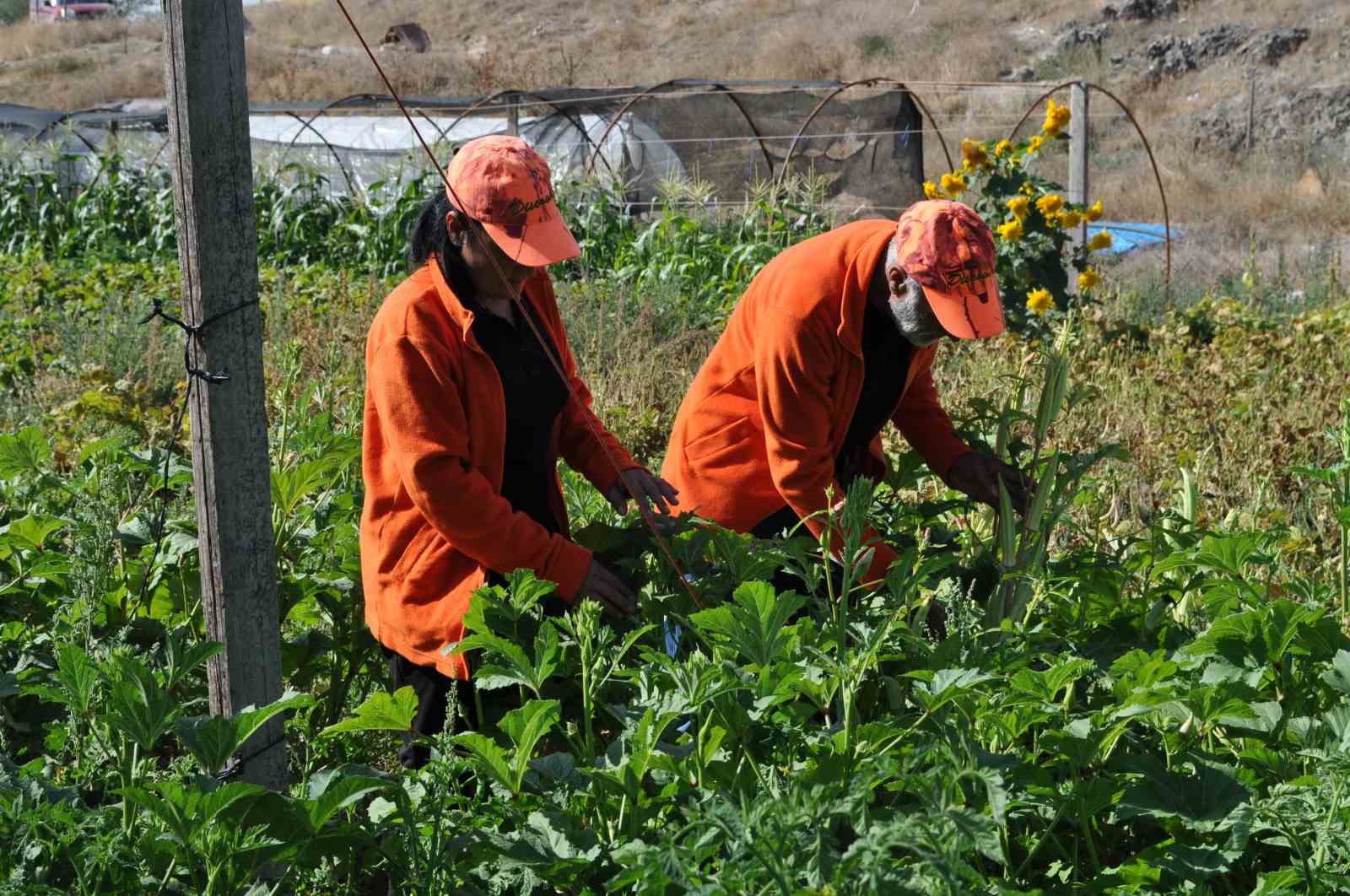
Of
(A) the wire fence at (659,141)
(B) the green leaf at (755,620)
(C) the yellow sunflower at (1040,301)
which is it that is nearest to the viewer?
(B) the green leaf at (755,620)

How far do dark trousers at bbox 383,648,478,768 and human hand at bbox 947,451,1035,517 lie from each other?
106 centimetres

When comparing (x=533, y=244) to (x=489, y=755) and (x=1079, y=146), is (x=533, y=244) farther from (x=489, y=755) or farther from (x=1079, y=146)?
(x=1079, y=146)

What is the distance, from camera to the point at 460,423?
233cm

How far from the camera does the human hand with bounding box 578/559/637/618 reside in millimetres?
2297

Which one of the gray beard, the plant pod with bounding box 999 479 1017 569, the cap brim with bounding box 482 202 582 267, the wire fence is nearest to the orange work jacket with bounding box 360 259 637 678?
the cap brim with bounding box 482 202 582 267

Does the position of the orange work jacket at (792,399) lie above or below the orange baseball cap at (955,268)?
below

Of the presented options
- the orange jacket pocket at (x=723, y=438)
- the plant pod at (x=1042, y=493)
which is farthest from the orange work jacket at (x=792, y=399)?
the plant pod at (x=1042, y=493)

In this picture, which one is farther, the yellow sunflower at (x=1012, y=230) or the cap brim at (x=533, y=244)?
the yellow sunflower at (x=1012, y=230)

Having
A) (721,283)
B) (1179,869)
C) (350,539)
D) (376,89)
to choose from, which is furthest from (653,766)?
(376,89)

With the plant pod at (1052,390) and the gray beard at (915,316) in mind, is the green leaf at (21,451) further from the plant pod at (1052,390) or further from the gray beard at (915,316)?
the plant pod at (1052,390)

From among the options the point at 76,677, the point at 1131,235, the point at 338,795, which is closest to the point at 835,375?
the point at 338,795

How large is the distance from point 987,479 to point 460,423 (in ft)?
3.50

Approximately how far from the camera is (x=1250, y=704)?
192cm

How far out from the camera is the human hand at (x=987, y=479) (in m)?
2.61
